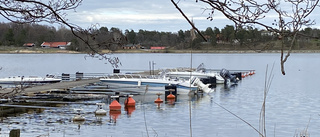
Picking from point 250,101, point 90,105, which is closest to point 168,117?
point 90,105

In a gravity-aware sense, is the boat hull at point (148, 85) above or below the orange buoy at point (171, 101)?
above

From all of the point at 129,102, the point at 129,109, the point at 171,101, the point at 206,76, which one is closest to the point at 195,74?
the point at 206,76

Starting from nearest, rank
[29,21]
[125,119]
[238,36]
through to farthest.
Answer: [238,36], [29,21], [125,119]

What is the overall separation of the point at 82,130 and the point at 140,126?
8.12 ft

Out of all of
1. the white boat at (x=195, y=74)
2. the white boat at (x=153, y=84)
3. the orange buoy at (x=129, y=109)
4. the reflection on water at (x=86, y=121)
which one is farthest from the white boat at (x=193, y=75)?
the orange buoy at (x=129, y=109)

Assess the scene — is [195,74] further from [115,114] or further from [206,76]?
[115,114]

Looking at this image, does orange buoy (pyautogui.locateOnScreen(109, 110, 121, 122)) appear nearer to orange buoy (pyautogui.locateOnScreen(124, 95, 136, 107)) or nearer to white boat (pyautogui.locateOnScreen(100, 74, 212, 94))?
orange buoy (pyautogui.locateOnScreen(124, 95, 136, 107))

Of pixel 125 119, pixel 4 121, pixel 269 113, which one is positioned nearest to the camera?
pixel 4 121

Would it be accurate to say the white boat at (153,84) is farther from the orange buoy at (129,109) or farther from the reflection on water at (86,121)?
the orange buoy at (129,109)

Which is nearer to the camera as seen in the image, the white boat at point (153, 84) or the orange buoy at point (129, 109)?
the orange buoy at point (129, 109)

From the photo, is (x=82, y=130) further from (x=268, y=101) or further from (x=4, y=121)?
(x=268, y=101)

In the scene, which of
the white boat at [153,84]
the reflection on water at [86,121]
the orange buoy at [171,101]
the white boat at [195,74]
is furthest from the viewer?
the white boat at [195,74]

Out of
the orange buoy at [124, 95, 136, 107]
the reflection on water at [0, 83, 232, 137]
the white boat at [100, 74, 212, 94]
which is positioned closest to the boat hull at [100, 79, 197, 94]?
the white boat at [100, 74, 212, 94]

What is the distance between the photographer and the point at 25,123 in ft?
59.8
